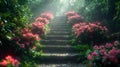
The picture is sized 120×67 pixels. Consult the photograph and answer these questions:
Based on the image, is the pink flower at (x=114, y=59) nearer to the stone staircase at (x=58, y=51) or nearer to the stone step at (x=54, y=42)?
the stone staircase at (x=58, y=51)

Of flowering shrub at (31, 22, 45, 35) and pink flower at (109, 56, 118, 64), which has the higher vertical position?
flowering shrub at (31, 22, 45, 35)

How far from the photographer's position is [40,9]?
63.2 feet

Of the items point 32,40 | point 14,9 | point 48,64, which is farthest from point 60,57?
point 14,9

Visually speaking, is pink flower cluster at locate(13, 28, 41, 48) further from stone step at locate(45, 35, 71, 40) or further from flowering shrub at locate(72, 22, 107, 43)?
stone step at locate(45, 35, 71, 40)

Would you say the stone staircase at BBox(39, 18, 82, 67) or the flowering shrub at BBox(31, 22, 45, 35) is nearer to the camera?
the stone staircase at BBox(39, 18, 82, 67)

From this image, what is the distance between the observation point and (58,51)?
902 cm

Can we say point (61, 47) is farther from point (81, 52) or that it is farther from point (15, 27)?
point (15, 27)

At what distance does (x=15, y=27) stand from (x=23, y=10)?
1.52 m

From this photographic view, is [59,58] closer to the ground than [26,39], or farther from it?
closer to the ground

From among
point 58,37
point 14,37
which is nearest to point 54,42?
point 58,37

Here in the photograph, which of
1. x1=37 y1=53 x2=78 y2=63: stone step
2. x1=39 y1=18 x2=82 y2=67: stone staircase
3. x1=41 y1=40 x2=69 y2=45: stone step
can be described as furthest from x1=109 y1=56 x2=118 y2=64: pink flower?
x1=41 y1=40 x2=69 y2=45: stone step

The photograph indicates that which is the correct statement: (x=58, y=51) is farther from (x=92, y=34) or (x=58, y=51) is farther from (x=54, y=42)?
(x=92, y=34)

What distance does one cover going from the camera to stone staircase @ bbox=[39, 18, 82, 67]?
7.92m

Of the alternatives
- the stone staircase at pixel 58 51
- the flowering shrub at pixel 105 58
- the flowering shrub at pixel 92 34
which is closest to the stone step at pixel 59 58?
the stone staircase at pixel 58 51
